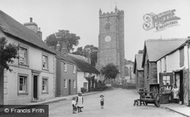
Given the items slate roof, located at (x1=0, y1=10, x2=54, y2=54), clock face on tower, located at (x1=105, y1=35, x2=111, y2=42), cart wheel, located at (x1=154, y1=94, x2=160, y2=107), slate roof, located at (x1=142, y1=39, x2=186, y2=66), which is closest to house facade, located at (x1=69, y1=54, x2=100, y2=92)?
slate roof, located at (x1=142, y1=39, x2=186, y2=66)

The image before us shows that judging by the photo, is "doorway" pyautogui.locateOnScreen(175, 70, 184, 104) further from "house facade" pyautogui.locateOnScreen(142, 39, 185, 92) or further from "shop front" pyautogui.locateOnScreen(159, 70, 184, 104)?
"house facade" pyautogui.locateOnScreen(142, 39, 185, 92)

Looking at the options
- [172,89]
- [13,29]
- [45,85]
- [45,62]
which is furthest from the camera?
[45,62]

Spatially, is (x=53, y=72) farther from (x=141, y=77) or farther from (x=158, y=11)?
(x=141, y=77)

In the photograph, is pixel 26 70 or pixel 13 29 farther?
pixel 26 70

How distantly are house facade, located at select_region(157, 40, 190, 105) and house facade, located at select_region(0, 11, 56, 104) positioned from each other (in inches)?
437

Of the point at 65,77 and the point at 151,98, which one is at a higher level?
the point at 65,77

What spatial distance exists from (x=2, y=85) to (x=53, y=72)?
34.9 feet

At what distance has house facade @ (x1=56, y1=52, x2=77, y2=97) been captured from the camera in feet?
98.4

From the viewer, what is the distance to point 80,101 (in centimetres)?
1450

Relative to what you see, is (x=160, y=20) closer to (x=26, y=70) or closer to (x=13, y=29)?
(x=13, y=29)

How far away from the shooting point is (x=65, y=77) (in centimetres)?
3209

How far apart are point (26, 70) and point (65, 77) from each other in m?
11.6

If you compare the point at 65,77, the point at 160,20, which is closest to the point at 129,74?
the point at 65,77

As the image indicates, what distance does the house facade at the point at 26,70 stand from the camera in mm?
17953
